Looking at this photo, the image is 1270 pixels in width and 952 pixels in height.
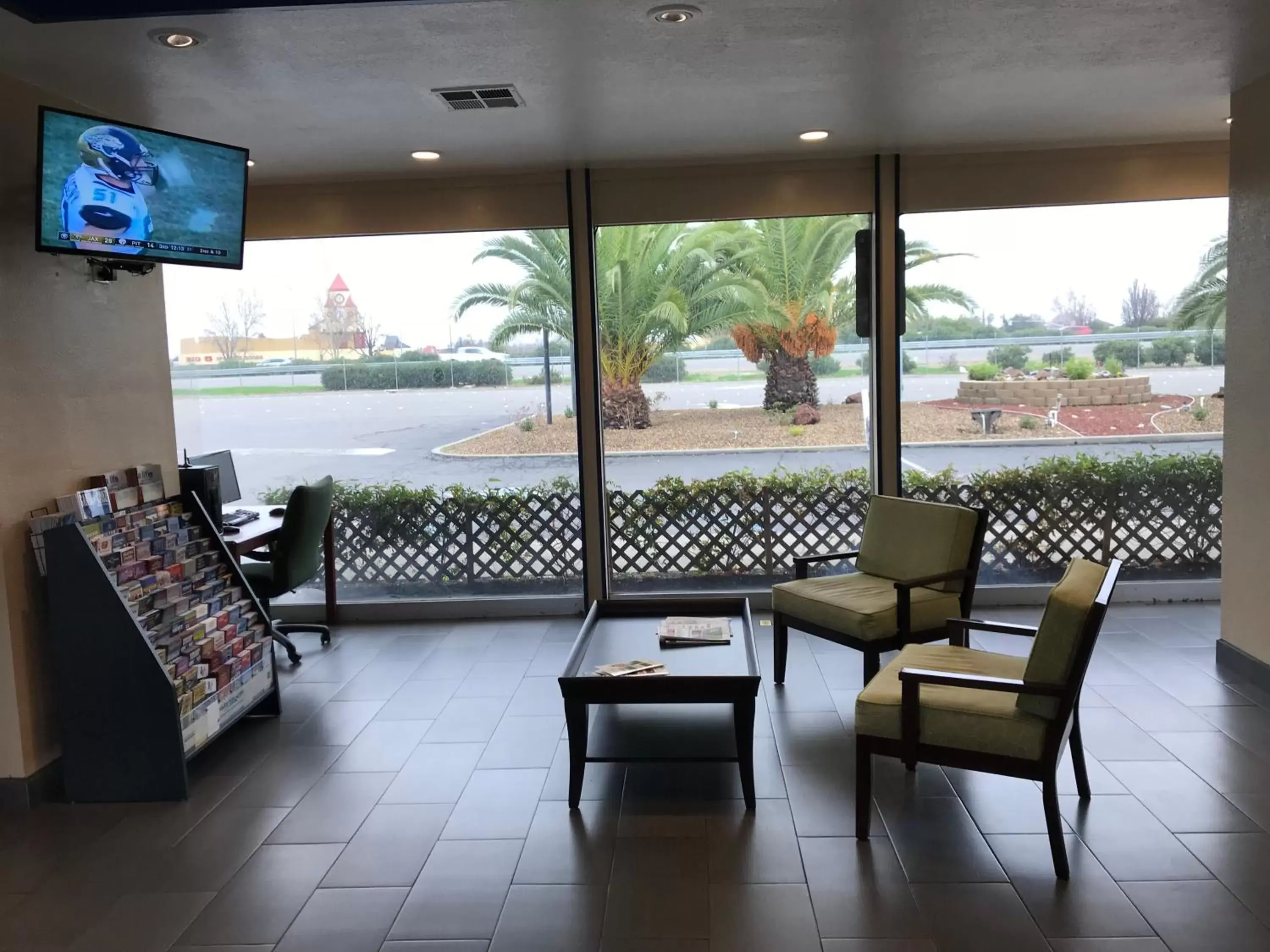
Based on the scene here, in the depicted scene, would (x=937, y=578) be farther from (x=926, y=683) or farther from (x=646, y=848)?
(x=646, y=848)

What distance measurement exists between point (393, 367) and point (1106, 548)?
4.53m

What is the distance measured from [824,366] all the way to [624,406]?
4.10 feet

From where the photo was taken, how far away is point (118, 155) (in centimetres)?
338

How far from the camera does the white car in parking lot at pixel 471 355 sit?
589 cm

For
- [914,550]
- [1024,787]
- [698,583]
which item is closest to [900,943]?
[1024,787]

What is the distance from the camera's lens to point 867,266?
5551 millimetres

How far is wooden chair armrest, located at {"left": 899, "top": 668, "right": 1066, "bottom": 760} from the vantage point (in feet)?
8.89

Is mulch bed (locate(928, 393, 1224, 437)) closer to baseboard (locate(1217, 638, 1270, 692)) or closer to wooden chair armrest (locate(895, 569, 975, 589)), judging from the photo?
baseboard (locate(1217, 638, 1270, 692))

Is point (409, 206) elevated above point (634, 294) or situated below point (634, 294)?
above

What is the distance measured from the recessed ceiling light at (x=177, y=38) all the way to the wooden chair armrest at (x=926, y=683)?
3018 mm

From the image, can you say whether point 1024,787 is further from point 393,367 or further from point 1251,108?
point 393,367

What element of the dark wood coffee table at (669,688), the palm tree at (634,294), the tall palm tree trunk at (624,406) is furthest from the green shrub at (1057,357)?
the dark wood coffee table at (669,688)

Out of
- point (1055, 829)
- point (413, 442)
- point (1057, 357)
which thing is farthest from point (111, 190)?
point (1057, 357)

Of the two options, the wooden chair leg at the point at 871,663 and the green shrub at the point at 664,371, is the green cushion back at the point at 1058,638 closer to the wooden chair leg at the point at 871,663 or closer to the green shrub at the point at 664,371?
the wooden chair leg at the point at 871,663
